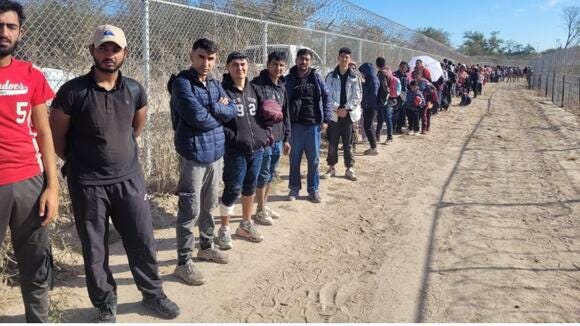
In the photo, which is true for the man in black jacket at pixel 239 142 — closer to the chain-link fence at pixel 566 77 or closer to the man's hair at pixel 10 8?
the man's hair at pixel 10 8

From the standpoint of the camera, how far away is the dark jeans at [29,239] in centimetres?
258

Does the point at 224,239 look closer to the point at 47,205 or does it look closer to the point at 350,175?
the point at 47,205

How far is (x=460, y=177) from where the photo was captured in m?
7.59

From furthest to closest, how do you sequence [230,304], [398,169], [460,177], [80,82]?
[398,169] < [460,177] < [230,304] < [80,82]

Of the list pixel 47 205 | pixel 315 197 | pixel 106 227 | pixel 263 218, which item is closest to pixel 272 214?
pixel 263 218

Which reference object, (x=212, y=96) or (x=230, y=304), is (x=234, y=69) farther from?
(x=230, y=304)

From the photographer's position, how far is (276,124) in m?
5.03

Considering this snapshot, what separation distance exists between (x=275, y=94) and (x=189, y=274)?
2067 mm

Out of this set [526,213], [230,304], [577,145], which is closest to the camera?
[230,304]

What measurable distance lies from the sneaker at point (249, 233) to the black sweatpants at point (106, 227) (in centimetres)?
159

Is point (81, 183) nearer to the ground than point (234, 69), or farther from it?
nearer to the ground

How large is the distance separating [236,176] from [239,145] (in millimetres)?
288

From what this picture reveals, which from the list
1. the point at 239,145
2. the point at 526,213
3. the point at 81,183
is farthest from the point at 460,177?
the point at 81,183

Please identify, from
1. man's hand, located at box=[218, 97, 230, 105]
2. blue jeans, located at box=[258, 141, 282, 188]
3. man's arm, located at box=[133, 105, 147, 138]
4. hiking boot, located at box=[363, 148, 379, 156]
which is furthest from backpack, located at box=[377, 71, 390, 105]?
man's arm, located at box=[133, 105, 147, 138]
